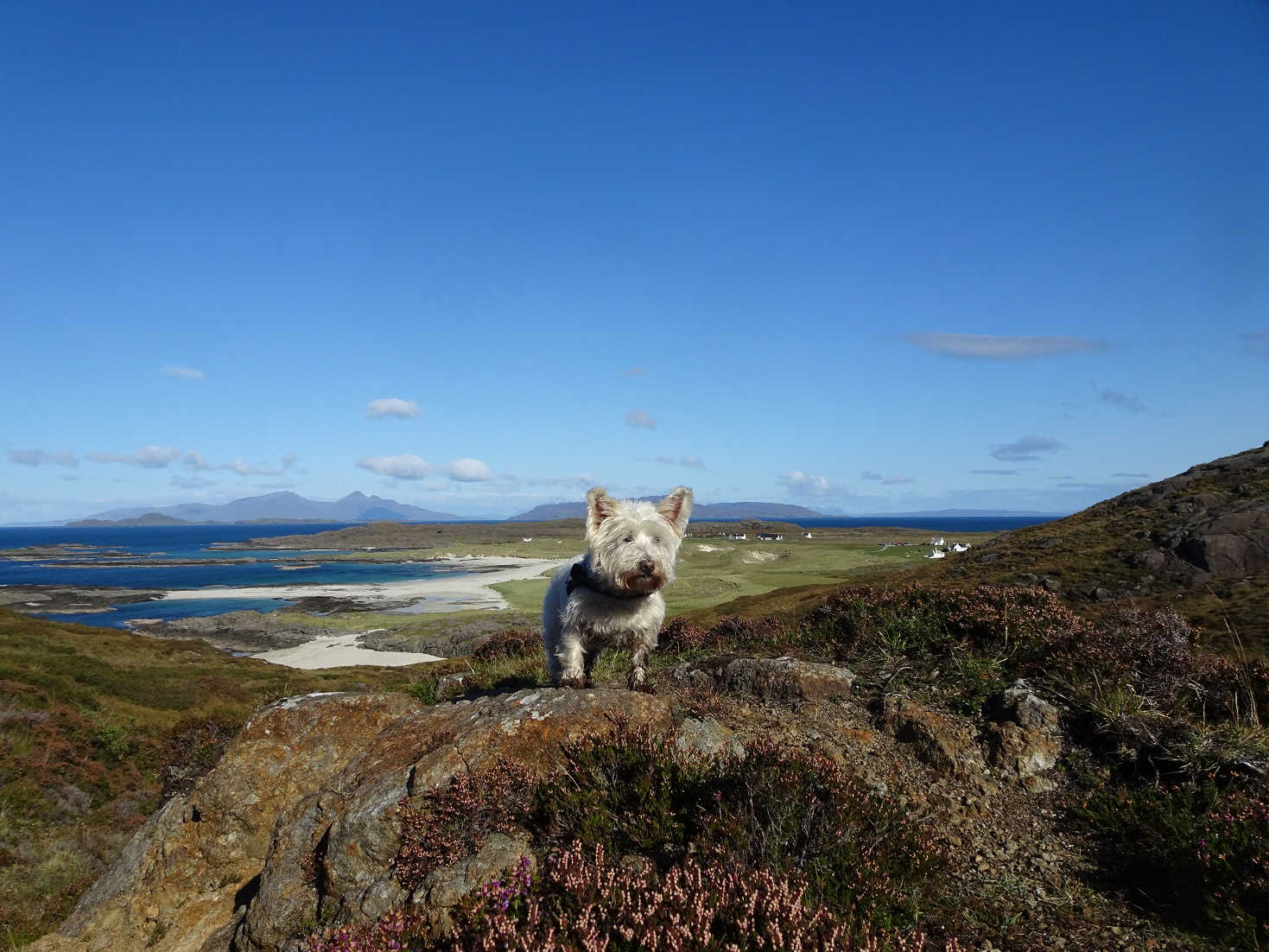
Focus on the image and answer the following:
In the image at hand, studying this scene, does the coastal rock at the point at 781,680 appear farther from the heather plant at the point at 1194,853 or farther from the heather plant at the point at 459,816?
the heather plant at the point at 459,816

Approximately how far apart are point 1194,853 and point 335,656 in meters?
43.4

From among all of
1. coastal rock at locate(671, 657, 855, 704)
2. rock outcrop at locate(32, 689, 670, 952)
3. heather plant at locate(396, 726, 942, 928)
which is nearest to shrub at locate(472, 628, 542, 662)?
coastal rock at locate(671, 657, 855, 704)

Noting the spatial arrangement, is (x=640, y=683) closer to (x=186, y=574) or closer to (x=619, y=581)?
(x=619, y=581)

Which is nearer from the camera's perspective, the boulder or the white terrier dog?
the boulder

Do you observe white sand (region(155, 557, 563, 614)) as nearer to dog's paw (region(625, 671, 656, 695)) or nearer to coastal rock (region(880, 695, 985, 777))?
dog's paw (region(625, 671, 656, 695))

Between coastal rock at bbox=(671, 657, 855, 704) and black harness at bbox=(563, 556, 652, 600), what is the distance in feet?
5.48

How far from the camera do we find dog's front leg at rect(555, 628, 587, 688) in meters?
6.68

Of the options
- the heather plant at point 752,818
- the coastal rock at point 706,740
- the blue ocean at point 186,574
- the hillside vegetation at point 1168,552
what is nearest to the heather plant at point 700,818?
the heather plant at point 752,818

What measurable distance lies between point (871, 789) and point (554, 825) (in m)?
2.26

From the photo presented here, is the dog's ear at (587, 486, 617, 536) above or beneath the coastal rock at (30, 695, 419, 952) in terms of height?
above

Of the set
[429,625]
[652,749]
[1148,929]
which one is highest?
[652,749]

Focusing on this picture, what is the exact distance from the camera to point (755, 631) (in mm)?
11078

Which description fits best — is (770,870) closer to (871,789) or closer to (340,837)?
(871,789)

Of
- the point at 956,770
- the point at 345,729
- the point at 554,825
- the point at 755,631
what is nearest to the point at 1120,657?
the point at 956,770
